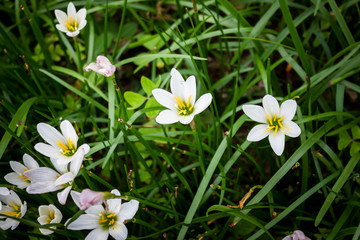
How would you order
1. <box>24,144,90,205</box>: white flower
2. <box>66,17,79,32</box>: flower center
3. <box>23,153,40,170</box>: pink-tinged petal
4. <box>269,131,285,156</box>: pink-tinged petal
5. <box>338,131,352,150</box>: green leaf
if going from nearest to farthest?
<box>24,144,90,205</box>: white flower
<box>269,131,285,156</box>: pink-tinged petal
<box>23,153,40,170</box>: pink-tinged petal
<box>338,131,352,150</box>: green leaf
<box>66,17,79,32</box>: flower center

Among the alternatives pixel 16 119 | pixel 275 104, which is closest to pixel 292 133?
pixel 275 104

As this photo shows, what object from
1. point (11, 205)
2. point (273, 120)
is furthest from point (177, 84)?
point (11, 205)

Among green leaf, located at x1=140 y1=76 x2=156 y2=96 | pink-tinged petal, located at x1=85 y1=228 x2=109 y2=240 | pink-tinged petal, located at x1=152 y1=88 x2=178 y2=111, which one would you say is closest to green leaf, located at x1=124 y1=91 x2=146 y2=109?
green leaf, located at x1=140 y1=76 x2=156 y2=96

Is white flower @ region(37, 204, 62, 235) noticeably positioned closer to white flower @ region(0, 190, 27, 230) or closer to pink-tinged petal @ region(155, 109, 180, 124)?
white flower @ region(0, 190, 27, 230)

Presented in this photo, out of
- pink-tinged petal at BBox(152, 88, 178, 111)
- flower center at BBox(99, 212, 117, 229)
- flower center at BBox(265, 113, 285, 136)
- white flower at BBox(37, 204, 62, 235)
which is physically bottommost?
flower center at BBox(99, 212, 117, 229)

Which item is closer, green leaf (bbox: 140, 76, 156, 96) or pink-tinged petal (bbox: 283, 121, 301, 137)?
pink-tinged petal (bbox: 283, 121, 301, 137)

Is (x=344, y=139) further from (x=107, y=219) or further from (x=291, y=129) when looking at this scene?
(x=107, y=219)

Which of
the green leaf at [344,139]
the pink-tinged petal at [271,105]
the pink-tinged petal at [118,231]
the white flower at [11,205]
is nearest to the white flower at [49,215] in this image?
the white flower at [11,205]
